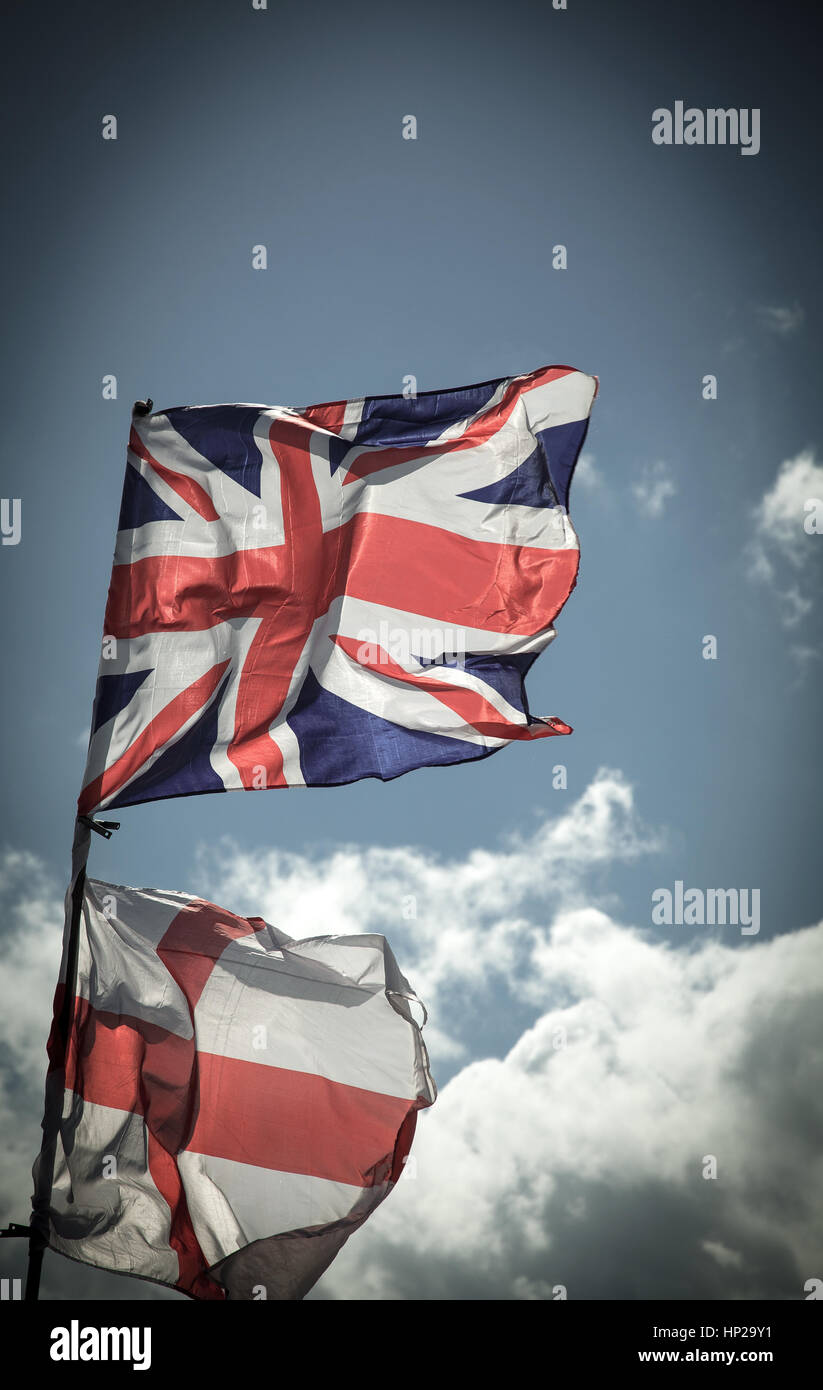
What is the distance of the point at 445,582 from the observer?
12.7 meters

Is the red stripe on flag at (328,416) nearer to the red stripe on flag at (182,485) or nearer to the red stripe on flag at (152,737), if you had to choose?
the red stripe on flag at (182,485)

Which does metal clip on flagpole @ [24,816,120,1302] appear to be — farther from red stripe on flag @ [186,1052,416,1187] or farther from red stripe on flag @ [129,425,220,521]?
red stripe on flag @ [129,425,220,521]

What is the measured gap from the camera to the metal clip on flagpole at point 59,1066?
10.2m

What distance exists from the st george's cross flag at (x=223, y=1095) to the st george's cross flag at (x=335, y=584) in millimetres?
1884

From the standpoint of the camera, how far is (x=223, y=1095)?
11.3m

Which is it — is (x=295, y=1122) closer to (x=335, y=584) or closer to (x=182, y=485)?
(x=335, y=584)

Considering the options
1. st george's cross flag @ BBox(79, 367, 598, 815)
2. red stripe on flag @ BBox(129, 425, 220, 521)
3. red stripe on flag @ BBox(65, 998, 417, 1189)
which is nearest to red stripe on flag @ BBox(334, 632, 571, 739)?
st george's cross flag @ BBox(79, 367, 598, 815)

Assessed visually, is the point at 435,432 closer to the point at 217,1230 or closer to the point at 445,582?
the point at 445,582

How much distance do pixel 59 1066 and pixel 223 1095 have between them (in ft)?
5.54

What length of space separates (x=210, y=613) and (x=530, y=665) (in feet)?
11.7

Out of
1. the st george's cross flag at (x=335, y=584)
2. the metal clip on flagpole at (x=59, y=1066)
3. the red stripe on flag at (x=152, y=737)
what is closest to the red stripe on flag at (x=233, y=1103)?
the metal clip on flagpole at (x=59, y=1066)

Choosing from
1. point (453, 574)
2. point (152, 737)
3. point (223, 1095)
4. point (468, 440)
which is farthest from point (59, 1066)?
point (468, 440)

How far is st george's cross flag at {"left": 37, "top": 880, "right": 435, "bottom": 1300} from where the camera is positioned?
35.3 feet
